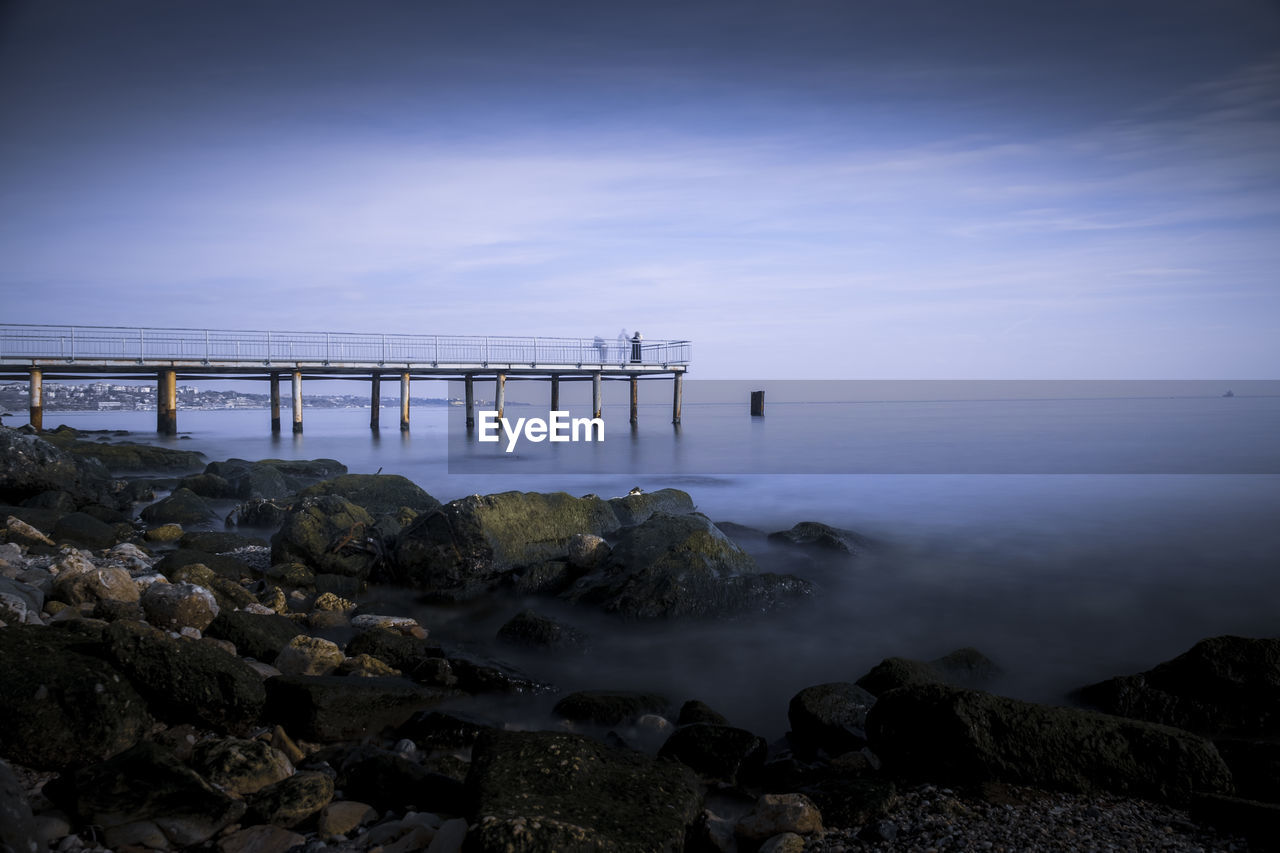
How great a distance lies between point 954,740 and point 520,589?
5494 mm

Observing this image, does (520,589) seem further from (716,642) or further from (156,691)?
(156,691)

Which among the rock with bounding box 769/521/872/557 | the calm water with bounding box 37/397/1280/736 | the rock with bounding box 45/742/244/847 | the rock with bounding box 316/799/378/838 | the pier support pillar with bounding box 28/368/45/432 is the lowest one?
the calm water with bounding box 37/397/1280/736

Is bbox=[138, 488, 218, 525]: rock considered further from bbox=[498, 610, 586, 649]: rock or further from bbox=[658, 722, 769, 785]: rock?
bbox=[658, 722, 769, 785]: rock

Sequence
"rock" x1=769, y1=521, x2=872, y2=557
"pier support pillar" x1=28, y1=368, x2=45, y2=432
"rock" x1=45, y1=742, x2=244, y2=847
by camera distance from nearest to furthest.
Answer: "rock" x1=45, y1=742, x2=244, y2=847 → "rock" x1=769, y1=521, x2=872, y2=557 → "pier support pillar" x1=28, y1=368, x2=45, y2=432

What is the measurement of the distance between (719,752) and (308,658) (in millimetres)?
2989

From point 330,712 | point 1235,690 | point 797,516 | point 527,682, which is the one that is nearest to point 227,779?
point 330,712

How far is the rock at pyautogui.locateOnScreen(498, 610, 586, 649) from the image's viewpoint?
23.5 ft

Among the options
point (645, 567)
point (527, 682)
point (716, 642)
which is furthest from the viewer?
point (645, 567)

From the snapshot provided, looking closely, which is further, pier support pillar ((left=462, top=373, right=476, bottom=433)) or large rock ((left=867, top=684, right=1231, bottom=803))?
pier support pillar ((left=462, top=373, right=476, bottom=433))

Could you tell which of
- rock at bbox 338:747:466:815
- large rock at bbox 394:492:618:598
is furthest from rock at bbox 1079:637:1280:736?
large rock at bbox 394:492:618:598

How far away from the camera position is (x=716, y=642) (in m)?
7.52

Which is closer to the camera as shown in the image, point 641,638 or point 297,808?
point 297,808

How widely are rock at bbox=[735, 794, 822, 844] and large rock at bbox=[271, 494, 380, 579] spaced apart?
22.0ft

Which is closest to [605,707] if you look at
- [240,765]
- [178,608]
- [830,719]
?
[830,719]
